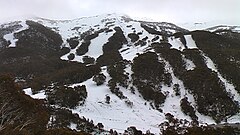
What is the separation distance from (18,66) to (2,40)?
1774 inches

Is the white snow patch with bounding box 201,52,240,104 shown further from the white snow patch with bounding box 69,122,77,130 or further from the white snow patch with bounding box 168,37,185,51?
the white snow patch with bounding box 69,122,77,130

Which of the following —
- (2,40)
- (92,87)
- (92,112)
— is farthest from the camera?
(2,40)

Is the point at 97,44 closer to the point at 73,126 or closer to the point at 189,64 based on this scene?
the point at 189,64

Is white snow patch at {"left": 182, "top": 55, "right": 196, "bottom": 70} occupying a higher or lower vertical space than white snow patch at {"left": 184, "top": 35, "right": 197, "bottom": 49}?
higher

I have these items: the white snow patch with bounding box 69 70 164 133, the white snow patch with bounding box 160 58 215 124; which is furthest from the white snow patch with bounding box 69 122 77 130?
the white snow patch with bounding box 160 58 215 124

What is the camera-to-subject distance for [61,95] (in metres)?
46.4

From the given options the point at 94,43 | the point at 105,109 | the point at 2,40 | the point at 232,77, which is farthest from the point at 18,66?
the point at 232,77

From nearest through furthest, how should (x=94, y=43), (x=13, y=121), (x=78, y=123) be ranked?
(x=13, y=121)
(x=78, y=123)
(x=94, y=43)

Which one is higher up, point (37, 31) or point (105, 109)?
point (105, 109)

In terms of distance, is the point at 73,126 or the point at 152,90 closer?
the point at 73,126

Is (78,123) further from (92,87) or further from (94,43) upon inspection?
(94,43)

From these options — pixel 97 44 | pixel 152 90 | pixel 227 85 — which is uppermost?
pixel 227 85

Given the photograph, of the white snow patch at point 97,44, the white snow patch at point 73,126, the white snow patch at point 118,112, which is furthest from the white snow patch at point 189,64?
the white snow patch at point 97,44

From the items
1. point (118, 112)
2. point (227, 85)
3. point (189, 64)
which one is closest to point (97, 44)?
point (189, 64)
